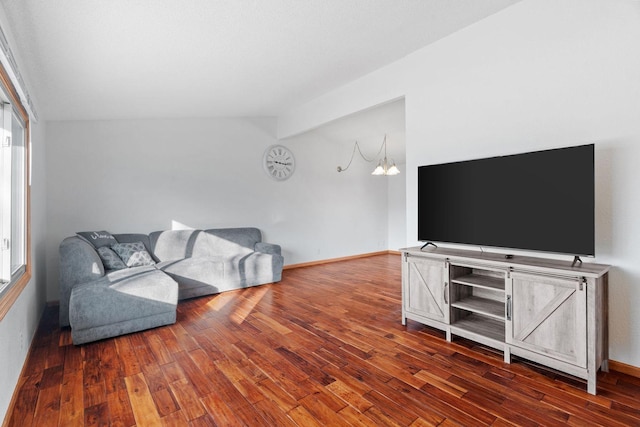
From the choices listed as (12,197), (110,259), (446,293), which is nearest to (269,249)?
(110,259)

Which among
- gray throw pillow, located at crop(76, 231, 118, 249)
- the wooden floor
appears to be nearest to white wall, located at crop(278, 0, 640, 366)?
the wooden floor

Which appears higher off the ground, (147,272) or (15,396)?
(147,272)

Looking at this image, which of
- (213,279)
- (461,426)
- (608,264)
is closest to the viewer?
(461,426)

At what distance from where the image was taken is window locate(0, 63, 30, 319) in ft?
7.07

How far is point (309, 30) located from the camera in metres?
2.73

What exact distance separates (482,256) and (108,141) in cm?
494

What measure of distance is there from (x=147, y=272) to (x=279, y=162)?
3.16 meters

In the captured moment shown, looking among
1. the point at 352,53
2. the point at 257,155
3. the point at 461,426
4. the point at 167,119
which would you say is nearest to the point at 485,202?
the point at 461,426

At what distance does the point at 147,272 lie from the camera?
365cm

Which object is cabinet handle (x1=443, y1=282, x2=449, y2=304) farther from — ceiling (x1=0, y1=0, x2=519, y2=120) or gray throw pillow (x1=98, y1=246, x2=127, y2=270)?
gray throw pillow (x1=98, y1=246, x2=127, y2=270)

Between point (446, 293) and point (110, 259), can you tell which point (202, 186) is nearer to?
point (110, 259)

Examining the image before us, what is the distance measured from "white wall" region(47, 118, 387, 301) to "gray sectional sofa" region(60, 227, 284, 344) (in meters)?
0.36

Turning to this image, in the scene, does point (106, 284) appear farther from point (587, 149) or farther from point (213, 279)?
point (587, 149)

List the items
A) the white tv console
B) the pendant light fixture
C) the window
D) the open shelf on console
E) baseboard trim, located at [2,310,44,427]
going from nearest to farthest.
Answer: baseboard trim, located at [2,310,44,427], the white tv console, the window, the open shelf on console, the pendant light fixture
